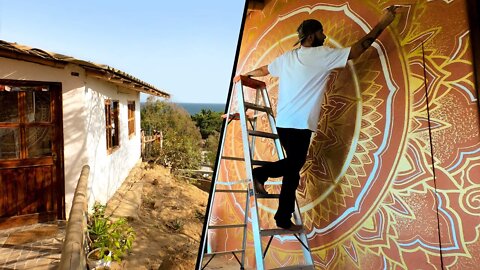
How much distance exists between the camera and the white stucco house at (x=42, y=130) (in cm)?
480

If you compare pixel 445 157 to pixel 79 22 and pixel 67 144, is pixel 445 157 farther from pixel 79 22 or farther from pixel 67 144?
pixel 79 22

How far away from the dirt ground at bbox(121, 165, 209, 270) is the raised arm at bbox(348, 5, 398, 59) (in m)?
4.54

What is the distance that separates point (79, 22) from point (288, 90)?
25.4m

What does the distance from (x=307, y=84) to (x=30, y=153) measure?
459 cm

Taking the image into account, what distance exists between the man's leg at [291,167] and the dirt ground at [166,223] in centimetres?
374

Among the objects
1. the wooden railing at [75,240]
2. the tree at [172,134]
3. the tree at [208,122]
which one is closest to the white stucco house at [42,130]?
the wooden railing at [75,240]

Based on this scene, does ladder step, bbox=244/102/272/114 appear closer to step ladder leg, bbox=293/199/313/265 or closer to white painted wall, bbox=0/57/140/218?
step ladder leg, bbox=293/199/313/265

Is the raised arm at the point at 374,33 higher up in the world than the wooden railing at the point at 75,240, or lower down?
higher up

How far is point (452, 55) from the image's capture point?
176 centimetres

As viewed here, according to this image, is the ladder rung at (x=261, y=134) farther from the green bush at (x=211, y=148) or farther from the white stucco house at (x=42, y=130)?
the green bush at (x=211, y=148)

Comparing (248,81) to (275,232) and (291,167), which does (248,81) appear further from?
(275,232)

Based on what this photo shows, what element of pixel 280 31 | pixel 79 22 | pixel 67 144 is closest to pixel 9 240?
pixel 67 144

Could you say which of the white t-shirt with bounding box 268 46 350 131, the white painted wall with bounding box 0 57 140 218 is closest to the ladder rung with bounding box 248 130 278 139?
the white t-shirt with bounding box 268 46 350 131

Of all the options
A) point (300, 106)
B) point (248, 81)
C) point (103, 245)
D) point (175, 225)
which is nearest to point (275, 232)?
point (300, 106)
